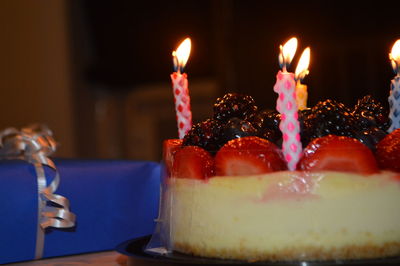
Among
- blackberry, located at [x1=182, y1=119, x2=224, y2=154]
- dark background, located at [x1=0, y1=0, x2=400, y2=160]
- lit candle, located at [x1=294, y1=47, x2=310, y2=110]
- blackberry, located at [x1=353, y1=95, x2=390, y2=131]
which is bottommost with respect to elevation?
blackberry, located at [x1=182, y1=119, x2=224, y2=154]

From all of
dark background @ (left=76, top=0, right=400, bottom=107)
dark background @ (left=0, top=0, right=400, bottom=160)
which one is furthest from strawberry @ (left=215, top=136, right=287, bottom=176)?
dark background @ (left=0, top=0, right=400, bottom=160)

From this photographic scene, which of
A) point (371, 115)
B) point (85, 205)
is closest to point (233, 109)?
point (371, 115)

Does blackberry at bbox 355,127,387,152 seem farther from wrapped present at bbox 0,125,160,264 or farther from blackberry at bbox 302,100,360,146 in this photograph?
wrapped present at bbox 0,125,160,264

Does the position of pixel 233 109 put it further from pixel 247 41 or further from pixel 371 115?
pixel 247 41

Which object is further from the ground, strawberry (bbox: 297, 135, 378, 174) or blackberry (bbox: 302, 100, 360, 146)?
blackberry (bbox: 302, 100, 360, 146)

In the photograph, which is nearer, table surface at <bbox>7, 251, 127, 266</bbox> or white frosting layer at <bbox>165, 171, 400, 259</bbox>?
white frosting layer at <bbox>165, 171, 400, 259</bbox>

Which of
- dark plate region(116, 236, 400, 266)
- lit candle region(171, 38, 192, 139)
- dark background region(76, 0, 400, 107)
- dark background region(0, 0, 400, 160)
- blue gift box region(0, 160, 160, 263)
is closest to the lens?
dark plate region(116, 236, 400, 266)

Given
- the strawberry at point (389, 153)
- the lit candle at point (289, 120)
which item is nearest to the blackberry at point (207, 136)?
the lit candle at point (289, 120)
